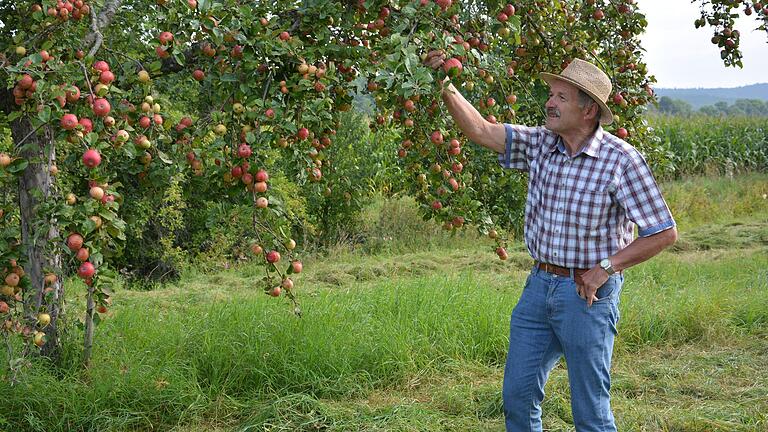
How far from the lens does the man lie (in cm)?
259

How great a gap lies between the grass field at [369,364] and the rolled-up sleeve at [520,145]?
1.33m

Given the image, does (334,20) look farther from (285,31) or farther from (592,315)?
(592,315)

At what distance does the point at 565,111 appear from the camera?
107 inches

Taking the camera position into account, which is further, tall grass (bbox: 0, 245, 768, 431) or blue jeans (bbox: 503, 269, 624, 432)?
tall grass (bbox: 0, 245, 768, 431)

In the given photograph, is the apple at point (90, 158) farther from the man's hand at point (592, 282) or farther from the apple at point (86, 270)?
the man's hand at point (592, 282)

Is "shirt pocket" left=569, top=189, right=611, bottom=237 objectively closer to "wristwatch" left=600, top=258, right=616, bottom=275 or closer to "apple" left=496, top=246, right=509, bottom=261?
"wristwatch" left=600, top=258, right=616, bottom=275

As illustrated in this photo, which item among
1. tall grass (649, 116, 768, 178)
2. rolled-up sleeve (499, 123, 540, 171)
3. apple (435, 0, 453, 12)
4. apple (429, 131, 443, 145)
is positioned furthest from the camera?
tall grass (649, 116, 768, 178)

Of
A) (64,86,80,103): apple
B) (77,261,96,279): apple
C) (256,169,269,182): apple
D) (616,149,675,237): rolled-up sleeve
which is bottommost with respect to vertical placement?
(77,261,96,279): apple

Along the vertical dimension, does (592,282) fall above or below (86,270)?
above

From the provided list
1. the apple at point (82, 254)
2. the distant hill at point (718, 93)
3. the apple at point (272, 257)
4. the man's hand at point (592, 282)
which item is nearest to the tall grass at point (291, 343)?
the apple at point (272, 257)

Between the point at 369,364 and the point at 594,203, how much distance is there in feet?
6.30

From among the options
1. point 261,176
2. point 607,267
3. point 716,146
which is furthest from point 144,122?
point 716,146

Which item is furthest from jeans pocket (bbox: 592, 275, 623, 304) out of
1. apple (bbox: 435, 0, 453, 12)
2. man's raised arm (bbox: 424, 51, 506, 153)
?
apple (bbox: 435, 0, 453, 12)

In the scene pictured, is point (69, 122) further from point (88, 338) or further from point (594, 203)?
point (88, 338)
